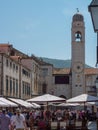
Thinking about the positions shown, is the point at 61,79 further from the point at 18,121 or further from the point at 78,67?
the point at 18,121

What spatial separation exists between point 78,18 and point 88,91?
1588cm

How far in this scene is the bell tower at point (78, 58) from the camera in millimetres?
86125

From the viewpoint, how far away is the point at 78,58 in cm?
8681

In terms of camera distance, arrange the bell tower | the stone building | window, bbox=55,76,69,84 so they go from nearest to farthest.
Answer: the stone building
the bell tower
window, bbox=55,76,69,84

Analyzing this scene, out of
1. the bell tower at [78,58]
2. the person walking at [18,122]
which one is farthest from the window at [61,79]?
the person walking at [18,122]

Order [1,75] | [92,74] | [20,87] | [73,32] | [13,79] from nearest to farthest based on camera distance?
[1,75]
[13,79]
[20,87]
[73,32]
[92,74]

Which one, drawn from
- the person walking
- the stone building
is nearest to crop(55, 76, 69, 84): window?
the stone building

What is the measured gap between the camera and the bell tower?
283 feet

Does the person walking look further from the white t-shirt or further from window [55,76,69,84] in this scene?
window [55,76,69,84]

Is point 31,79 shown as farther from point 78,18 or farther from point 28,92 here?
point 78,18

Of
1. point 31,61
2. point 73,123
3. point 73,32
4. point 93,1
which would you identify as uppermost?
point 73,32

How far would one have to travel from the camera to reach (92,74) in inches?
3804

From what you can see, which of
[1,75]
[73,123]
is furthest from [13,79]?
[73,123]

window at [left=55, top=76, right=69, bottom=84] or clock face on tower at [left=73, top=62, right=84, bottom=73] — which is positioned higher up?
clock face on tower at [left=73, top=62, right=84, bottom=73]
